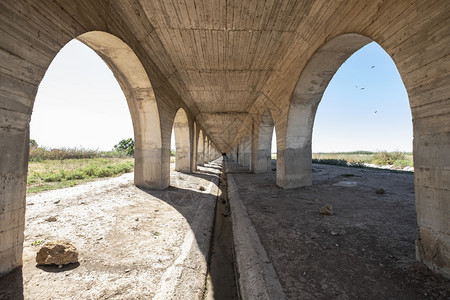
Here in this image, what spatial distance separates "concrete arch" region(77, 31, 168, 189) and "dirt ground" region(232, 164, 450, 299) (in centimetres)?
359

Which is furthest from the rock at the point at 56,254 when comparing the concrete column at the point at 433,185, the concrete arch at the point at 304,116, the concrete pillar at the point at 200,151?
the concrete pillar at the point at 200,151

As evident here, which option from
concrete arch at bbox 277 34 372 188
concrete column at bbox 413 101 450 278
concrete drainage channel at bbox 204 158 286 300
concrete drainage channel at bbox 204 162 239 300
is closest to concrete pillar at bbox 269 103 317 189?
concrete arch at bbox 277 34 372 188

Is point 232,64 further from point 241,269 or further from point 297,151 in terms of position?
point 241,269

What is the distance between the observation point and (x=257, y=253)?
265cm

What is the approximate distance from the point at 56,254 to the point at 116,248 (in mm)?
679

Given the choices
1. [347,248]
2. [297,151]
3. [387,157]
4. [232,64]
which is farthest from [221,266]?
[387,157]

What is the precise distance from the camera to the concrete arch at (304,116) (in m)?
5.13

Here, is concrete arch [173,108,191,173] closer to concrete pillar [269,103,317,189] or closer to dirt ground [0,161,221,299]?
concrete pillar [269,103,317,189]

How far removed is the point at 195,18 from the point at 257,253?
4.54 meters

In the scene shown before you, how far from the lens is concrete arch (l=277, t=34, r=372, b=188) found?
5129 millimetres

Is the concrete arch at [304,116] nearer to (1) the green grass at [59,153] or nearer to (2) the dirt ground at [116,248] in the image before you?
(2) the dirt ground at [116,248]

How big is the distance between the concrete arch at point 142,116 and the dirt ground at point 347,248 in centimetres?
359

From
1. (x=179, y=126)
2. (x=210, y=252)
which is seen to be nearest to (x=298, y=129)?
(x=210, y=252)

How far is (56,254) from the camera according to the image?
7.61 feet
